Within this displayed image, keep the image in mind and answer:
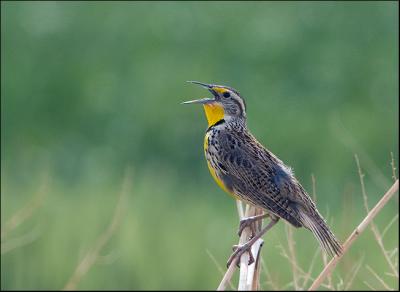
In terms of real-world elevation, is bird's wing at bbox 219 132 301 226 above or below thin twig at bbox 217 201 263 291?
above

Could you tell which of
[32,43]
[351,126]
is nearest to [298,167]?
[351,126]

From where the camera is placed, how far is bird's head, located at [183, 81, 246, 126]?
496cm

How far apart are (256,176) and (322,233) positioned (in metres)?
0.43

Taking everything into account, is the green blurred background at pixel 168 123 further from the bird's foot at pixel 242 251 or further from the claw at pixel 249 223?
the bird's foot at pixel 242 251

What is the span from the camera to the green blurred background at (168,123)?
7.91m

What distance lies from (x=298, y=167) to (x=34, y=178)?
1823mm

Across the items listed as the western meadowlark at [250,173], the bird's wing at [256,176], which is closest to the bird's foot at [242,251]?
the western meadowlark at [250,173]

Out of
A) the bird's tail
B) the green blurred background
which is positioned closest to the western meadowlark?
the bird's tail

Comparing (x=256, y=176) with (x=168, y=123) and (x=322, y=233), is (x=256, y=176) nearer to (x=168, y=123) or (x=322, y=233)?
(x=322, y=233)

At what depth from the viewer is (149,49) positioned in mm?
11305

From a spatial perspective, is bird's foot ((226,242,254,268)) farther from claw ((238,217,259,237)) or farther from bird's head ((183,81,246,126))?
bird's head ((183,81,246,126))

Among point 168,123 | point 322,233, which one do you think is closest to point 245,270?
point 322,233

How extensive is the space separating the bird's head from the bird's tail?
0.57 m

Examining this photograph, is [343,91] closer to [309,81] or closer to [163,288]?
[309,81]
